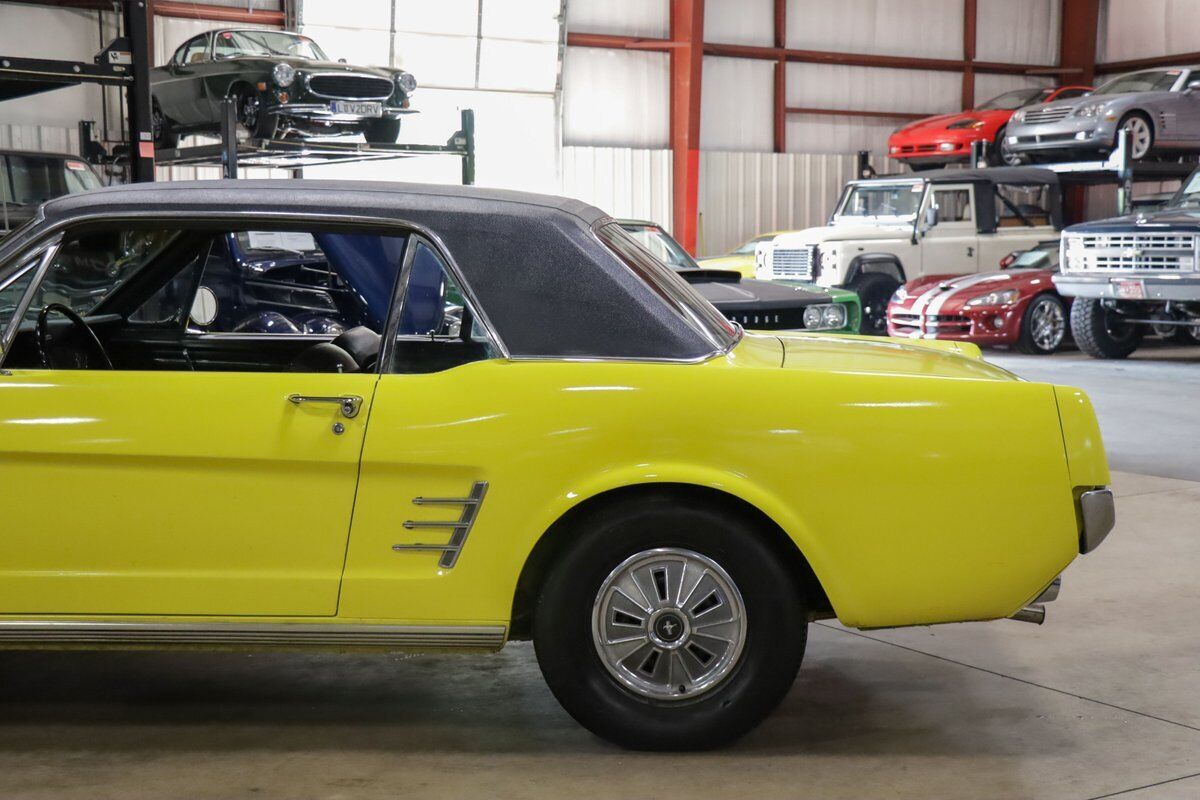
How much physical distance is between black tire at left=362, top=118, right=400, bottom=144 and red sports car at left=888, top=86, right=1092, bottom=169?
34.4 ft

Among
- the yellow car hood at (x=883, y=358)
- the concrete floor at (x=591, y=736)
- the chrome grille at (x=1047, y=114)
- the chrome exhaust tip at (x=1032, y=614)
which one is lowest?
the concrete floor at (x=591, y=736)

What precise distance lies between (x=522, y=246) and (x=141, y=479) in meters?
1.10

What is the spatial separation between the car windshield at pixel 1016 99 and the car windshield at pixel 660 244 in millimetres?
11837

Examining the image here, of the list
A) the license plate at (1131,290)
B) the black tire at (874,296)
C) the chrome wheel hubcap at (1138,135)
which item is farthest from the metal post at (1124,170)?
the license plate at (1131,290)

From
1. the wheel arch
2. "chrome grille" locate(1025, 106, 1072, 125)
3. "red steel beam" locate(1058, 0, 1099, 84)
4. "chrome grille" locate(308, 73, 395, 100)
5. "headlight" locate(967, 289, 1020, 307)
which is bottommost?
the wheel arch

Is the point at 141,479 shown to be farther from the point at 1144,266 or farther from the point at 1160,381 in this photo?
the point at 1144,266

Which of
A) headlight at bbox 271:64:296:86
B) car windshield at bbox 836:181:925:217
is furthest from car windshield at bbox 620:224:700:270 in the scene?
car windshield at bbox 836:181:925:217

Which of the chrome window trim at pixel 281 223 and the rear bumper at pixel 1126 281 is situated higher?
the chrome window trim at pixel 281 223

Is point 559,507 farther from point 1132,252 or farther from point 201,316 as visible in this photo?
point 1132,252

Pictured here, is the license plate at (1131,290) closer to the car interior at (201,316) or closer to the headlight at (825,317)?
the headlight at (825,317)

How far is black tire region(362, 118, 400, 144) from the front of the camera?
1254 cm

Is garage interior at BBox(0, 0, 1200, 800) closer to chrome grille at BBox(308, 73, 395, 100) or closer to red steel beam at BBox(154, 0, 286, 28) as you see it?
Answer: red steel beam at BBox(154, 0, 286, 28)

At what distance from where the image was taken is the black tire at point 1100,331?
49.3ft

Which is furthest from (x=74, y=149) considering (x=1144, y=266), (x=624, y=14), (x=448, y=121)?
(x=1144, y=266)
